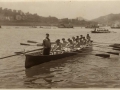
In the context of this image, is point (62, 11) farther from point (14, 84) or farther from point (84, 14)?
point (14, 84)

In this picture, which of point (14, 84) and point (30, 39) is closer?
point (14, 84)

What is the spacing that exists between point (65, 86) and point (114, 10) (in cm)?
153

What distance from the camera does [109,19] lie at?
399 centimetres

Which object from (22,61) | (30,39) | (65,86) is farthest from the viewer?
(30,39)

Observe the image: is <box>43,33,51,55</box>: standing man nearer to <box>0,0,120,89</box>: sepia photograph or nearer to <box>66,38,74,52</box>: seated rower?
<box>0,0,120,89</box>: sepia photograph

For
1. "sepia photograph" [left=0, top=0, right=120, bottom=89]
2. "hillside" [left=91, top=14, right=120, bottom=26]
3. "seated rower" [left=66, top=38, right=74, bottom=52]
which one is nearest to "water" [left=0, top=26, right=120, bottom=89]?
"sepia photograph" [left=0, top=0, right=120, bottom=89]

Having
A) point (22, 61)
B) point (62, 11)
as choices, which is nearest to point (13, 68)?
point (22, 61)

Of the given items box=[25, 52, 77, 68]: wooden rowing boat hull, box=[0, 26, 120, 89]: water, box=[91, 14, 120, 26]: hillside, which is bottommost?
box=[0, 26, 120, 89]: water

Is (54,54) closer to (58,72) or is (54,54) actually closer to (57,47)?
(57,47)

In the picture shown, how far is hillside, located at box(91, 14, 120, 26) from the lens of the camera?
3.99m

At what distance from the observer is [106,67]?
14.0ft

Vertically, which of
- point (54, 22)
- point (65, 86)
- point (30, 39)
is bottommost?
point (65, 86)

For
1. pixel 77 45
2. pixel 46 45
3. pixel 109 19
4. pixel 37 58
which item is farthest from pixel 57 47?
pixel 109 19

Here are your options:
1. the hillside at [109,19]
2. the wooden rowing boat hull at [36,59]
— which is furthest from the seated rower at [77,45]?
the hillside at [109,19]
